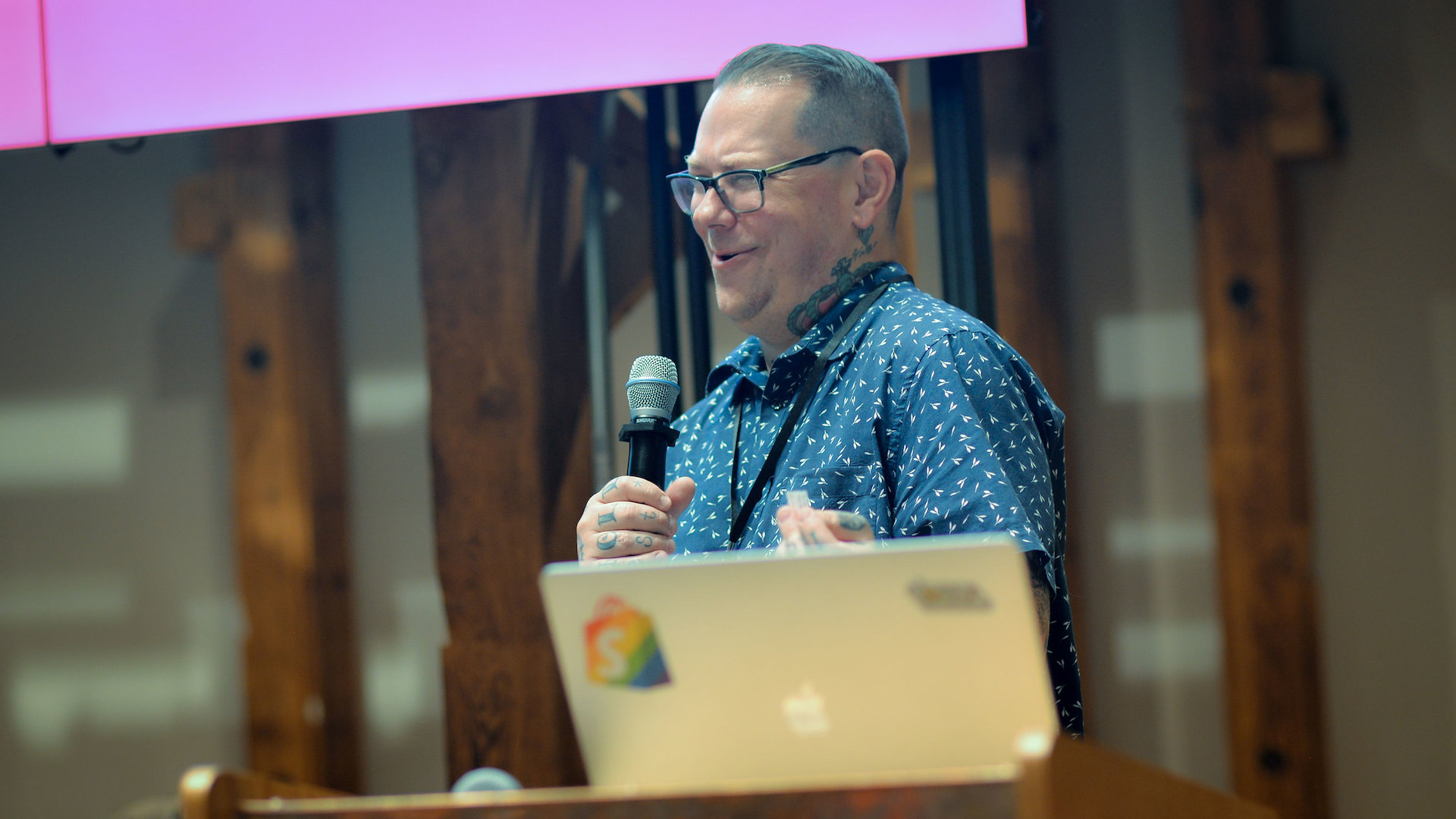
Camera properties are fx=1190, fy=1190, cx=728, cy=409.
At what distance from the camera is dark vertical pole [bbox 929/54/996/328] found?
1808 millimetres

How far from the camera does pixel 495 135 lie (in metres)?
2.54

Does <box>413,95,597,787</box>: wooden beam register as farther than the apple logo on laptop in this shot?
Yes

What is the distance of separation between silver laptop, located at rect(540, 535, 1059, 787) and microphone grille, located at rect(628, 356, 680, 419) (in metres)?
0.50

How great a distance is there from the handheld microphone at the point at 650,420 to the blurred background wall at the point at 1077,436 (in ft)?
5.15

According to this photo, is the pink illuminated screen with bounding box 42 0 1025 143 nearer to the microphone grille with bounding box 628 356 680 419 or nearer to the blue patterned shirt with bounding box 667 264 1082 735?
the blue patterned shirt with bounding box 667 264 1082 735

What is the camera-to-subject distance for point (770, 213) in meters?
1.37

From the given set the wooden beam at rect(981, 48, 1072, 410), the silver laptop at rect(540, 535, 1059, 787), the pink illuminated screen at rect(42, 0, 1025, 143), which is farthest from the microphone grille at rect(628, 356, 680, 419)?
the wooden beam at rect(981, 48, 1072, 410)

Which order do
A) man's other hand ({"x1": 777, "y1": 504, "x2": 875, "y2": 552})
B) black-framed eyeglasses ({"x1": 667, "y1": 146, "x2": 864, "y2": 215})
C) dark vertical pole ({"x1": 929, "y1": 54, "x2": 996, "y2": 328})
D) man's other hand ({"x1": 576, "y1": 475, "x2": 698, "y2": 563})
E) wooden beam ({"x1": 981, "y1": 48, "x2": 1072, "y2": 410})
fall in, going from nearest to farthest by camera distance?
man's other hand ({"x1": 777, "y1": 504, "x2": 875, "y2": 552}) < man's other hand ({"x1": 576, "y1": 475, "x2": 698, "y2": 563}) < black-framed eyeglasses ({"x1": 667, "y1": 146, "x2": 864, "y2": 215}) < dark vertical pole ({"x1": 929, "y1": 54, "x2": 996, "y2": 328}) < wooden beam ({"x1": 981, "y1": 48, "x2": 1072, "y2": 410})

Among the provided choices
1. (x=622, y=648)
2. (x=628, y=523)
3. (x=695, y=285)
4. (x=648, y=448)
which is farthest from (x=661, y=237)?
(x=622, y=648)

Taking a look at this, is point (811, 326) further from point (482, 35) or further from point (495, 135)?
point (495, 135)

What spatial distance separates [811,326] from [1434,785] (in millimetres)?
1849

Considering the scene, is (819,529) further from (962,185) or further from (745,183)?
(962,185)

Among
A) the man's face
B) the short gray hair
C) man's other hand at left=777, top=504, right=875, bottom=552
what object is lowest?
man's other hand at left=777, top=504, right=875, bottom=552

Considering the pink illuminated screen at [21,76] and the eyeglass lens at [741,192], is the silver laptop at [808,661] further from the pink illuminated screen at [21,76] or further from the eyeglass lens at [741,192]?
the pink illuminated screen at [21,76]
